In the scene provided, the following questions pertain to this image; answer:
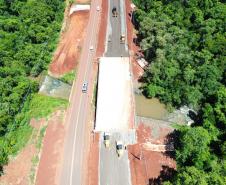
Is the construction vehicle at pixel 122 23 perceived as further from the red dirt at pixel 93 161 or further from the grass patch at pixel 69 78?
the red dirt at pixel 93 161

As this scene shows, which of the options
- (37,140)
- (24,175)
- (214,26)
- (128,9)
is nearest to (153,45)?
(214,26)

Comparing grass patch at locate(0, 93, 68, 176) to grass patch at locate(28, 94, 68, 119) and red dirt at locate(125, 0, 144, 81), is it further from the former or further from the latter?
red dirt at locate(125, 0, 144, 81)

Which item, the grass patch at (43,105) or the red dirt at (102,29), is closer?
the grass patch at (43,105)

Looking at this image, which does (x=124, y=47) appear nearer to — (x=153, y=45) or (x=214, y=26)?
(x=153, y=45)

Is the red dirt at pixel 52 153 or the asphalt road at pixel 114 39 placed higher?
the asphalt road at pixel 114 39

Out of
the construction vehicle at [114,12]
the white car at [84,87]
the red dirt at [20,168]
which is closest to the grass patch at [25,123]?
the red dirt at [20,168]

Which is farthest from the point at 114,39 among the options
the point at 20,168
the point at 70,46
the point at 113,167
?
the point at 20,168

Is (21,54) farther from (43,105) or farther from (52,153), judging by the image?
(52,153)
